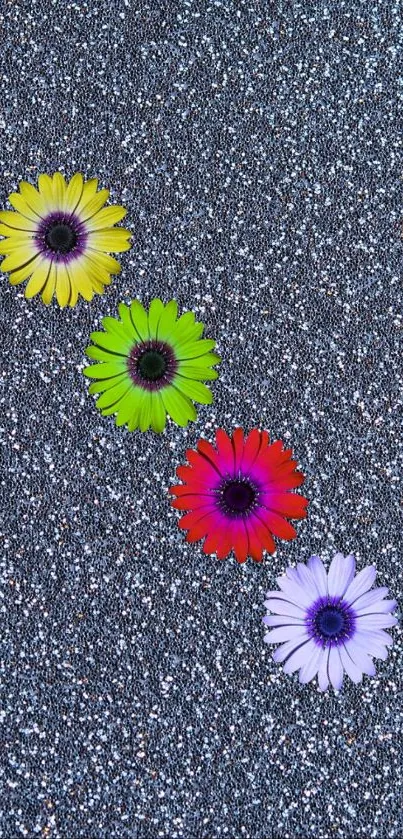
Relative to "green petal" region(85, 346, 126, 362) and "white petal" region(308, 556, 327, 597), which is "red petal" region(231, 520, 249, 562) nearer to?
"white petal" region(308, 556, 327, 597)

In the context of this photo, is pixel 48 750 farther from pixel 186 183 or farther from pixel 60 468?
pixel 186 183

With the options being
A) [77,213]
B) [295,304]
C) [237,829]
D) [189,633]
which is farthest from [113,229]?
[237,829]

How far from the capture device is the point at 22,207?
713mm

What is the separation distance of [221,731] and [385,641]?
152 mm

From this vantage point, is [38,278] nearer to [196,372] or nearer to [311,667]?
[196,372]

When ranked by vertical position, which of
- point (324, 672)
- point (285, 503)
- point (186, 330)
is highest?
point (186, 330)

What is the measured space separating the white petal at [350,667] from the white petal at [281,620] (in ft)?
0.13

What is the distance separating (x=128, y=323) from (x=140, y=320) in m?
0.01

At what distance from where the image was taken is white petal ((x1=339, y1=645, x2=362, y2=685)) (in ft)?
2.27

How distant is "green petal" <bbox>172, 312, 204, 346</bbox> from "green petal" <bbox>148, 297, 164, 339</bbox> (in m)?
0.02

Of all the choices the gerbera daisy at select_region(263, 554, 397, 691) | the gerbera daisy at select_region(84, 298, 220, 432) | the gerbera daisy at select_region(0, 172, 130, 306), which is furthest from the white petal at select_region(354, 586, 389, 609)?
the gerbera daisy at select_region(0, 172, 130, 306)

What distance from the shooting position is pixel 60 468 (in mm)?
711

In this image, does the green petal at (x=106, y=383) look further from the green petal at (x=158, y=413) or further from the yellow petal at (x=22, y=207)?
the yellow petal at (x=22, y=207)

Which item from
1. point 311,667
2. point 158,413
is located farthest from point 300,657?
point 158,413
